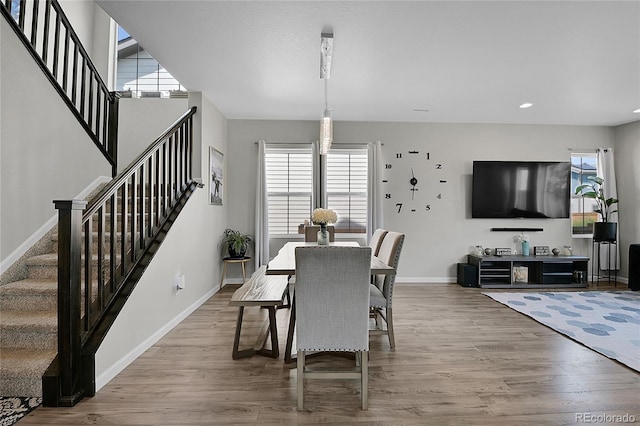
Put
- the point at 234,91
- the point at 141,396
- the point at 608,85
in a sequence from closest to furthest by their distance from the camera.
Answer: the point at 141,396
the point at 608,85
the point at 234,91

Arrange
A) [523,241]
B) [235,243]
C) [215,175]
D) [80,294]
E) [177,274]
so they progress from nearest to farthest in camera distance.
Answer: [80,294]
[177,274]
[215,175]
[235,243]
[523,241]

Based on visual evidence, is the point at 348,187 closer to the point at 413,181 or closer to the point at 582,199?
the point at 413,181

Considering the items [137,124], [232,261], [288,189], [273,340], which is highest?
[137,124]

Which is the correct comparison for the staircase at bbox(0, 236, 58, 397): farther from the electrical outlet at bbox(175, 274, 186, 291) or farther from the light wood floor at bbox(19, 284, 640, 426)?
the electrical outlet at bbox(175, 274, 186, 291)

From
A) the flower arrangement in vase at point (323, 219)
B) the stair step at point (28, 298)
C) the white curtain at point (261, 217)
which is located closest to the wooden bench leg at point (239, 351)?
the flower arrangement in vase at point (323, 219)

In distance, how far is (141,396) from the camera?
6.79 ft

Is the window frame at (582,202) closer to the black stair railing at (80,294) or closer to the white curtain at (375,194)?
the white curtain at (375,194)

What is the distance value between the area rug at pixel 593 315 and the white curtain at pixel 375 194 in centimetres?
189

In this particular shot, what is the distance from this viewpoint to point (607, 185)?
5480 mm

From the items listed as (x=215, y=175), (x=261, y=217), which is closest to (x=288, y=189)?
(x=261, y=217)

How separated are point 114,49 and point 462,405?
21.1 ft

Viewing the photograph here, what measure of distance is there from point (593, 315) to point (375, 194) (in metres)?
3.05

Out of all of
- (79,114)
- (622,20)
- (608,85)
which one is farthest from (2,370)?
(608,85)

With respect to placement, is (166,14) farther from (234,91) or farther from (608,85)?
(608,85)
